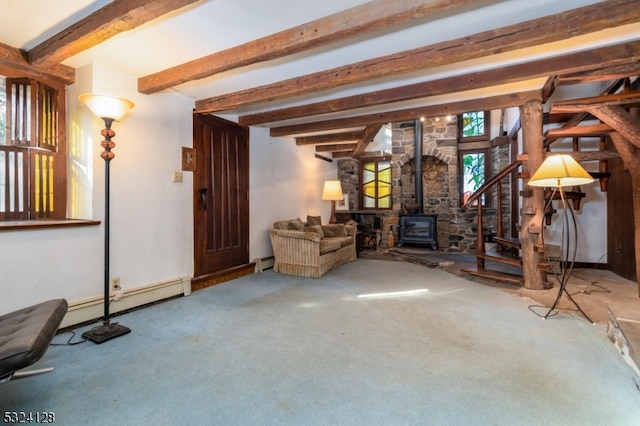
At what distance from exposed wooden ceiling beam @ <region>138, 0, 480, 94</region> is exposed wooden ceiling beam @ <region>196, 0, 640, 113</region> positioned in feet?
2.32

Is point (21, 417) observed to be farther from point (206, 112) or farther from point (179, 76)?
point (206, 112)

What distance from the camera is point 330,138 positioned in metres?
5.56

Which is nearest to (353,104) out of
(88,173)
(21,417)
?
(88,173)

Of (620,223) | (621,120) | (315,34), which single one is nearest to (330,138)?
(315,34)

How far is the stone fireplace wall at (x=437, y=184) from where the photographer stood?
6594mm

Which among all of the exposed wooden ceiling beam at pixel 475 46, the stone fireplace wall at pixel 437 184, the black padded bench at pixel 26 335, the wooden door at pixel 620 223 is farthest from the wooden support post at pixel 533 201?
the black padded bench at pixel 26 335

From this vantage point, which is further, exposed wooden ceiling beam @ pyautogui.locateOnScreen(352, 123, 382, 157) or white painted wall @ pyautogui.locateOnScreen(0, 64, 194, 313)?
exposed wooden ceiling beam @ pyautogui.locateOnScreen(352, 123, 382, 157)

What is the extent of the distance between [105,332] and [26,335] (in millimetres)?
981

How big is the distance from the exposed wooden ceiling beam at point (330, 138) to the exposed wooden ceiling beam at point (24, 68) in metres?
3.56

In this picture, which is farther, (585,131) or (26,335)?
(585,131)

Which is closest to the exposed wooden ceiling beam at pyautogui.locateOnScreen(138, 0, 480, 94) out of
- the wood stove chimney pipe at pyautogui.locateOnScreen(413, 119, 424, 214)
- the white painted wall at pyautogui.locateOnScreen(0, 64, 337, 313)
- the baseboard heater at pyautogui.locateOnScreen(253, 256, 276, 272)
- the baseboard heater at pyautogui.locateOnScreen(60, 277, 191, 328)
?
the white painted wall at pyautogui.locateOnScreen(0, 64, 337, 313)

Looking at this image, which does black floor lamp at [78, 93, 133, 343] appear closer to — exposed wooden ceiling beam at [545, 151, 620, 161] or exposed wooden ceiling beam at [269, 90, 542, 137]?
exposed wooden ceiling beam at [269, 90, 542, 137]

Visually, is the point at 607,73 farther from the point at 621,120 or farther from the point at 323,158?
the point at 323,158

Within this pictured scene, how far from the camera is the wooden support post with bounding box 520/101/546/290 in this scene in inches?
136
